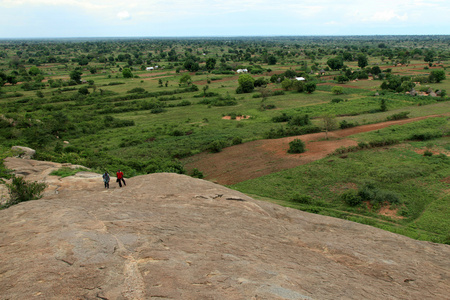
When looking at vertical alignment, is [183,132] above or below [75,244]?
below

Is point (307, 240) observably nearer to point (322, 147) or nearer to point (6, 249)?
point (6, 249)

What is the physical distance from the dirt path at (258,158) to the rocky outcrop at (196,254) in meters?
14.9

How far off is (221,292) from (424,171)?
28.1 m

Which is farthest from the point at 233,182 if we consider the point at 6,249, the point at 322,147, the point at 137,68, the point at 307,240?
the point at 137,68

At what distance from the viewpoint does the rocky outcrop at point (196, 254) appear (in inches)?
307

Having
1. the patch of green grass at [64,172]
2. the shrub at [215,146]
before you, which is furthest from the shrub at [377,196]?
the patch of green grass at [64,172]

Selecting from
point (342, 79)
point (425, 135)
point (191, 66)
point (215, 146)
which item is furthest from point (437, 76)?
point (191, 66)

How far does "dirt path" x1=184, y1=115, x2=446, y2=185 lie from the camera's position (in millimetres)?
31111

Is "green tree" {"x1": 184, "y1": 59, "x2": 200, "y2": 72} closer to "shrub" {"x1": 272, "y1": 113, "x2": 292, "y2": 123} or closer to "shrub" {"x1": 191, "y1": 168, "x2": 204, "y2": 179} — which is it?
"shrub" {"x1": 272, "y1": 113, "x2": 292, "y2": 123}

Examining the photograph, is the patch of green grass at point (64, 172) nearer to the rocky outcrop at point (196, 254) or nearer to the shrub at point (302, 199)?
the rocky outcrop at point (196, 254)

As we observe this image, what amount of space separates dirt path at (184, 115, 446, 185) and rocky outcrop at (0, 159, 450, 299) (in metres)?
14.9

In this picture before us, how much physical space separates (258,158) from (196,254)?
25784mm

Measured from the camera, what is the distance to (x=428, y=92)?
6581 centimetres

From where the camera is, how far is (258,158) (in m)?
34.9
